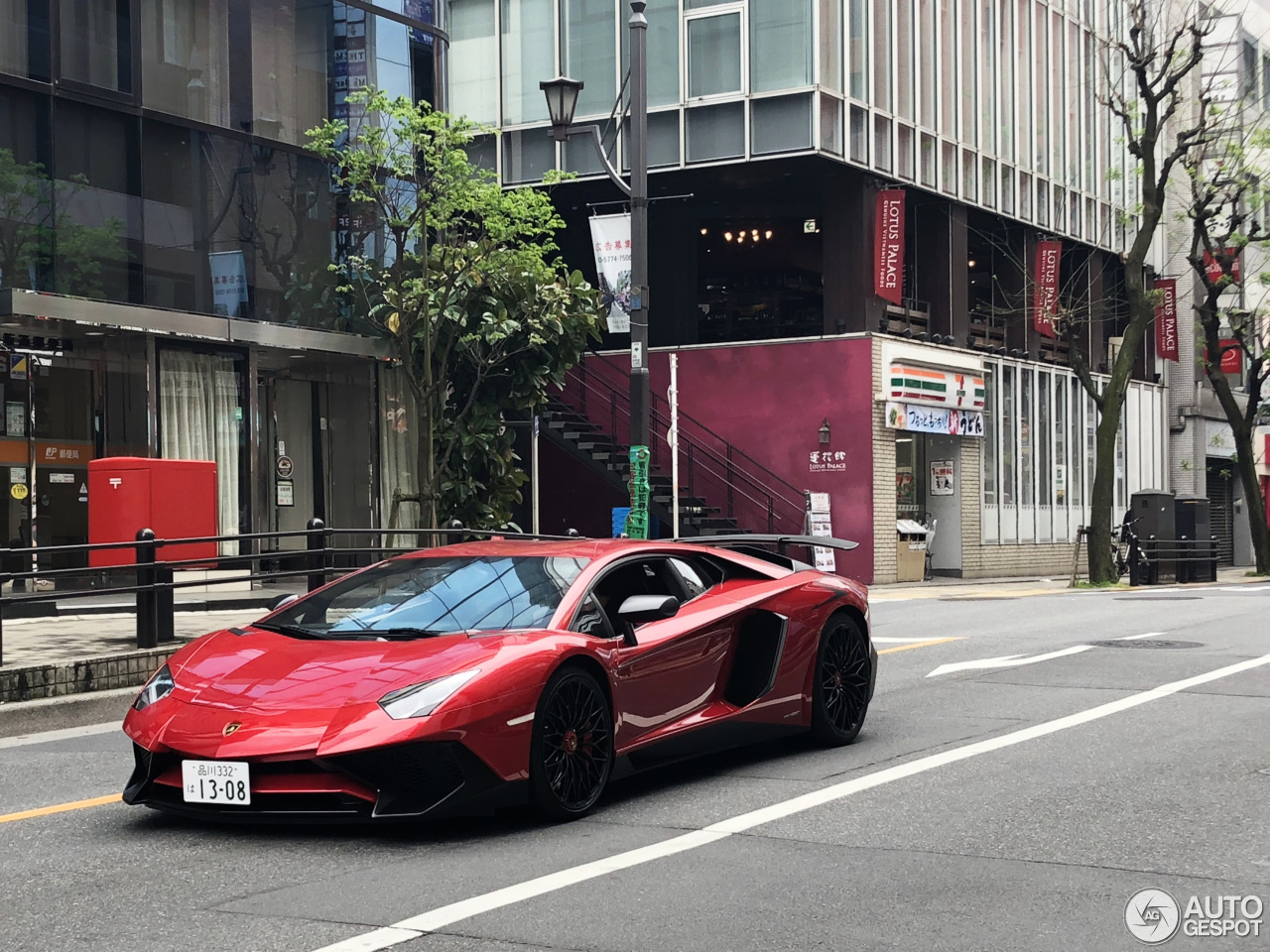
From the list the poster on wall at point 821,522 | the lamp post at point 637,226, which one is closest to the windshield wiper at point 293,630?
the lamp post at point 637,226

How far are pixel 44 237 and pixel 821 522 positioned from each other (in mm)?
17248

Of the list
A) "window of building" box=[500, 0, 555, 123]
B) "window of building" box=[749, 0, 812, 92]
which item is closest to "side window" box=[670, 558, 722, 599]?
"window of building" box=[749, 0, 812, 92]

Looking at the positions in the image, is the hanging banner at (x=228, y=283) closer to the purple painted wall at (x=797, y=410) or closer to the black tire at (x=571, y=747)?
the purple painted wall at (x=797, y=410)

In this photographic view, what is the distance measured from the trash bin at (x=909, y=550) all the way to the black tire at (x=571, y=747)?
1050 inches

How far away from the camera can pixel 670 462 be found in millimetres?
33594

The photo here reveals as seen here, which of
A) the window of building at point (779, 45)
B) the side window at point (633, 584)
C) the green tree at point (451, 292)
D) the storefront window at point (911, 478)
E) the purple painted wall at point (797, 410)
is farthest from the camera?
the storefront window at point (911, 478)

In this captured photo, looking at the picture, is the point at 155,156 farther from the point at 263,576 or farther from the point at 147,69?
the point at 263,576

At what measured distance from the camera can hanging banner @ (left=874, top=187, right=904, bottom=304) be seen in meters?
32.8

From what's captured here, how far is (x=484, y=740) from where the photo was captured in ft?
20.9

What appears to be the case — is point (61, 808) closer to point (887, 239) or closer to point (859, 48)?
point (887, 239)

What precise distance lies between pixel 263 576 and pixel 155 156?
9.10m

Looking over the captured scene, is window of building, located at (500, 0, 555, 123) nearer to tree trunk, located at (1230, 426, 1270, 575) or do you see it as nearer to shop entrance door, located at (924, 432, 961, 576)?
shop entrance door, located at (924, 432, 961, 576)

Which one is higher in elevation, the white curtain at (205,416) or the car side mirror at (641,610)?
the white curtain at (205,416)

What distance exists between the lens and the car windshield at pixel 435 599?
7.24 meters
